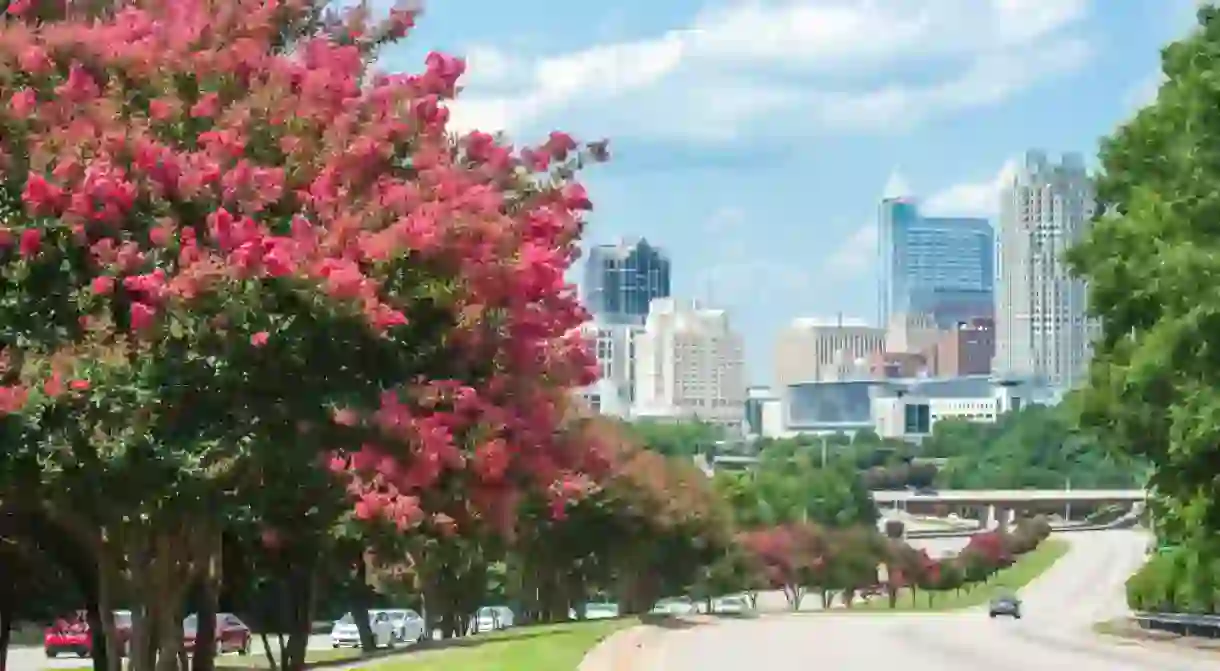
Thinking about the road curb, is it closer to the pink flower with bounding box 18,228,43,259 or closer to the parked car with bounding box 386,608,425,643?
the parked car with bounding box 386,608,425,643

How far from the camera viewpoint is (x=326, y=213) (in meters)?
15.2

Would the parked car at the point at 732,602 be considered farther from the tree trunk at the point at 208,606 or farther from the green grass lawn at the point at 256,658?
the tree trunk at the point at 208,606

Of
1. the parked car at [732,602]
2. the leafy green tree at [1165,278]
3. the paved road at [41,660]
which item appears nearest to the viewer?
the leafy green tree at [1165,278]

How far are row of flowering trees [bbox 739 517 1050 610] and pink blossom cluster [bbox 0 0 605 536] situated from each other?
9191 cm

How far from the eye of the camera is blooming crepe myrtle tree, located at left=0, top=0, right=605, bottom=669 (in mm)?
14055

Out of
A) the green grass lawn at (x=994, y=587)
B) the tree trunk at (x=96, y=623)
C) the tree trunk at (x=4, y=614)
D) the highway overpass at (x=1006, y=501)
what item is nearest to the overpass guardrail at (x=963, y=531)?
the highway overpass at (x=1006, y=501)

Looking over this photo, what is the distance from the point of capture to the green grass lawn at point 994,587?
132750mm

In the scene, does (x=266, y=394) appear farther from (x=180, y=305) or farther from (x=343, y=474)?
(x=343, y=474)

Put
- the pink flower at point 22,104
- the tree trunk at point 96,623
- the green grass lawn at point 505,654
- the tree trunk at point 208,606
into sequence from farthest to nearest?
1. the green grass lawn at point 505,654
2. the tree trunk at point 96,623
3. the tree trunk at point 208,606
4. the pink flower at point 22,104

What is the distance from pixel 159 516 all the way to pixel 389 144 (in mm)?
3491

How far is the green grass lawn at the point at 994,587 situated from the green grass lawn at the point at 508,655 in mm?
86733

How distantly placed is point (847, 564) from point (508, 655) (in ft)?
327

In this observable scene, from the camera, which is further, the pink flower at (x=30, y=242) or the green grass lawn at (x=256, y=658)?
the green grass lawn at (x=256, y=658)

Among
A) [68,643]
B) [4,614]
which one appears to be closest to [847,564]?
[68,643]
